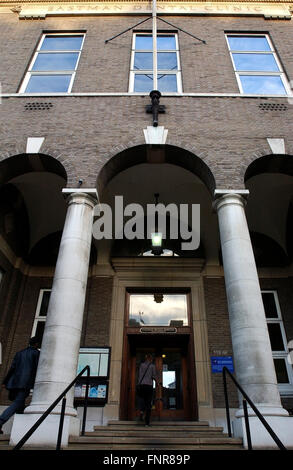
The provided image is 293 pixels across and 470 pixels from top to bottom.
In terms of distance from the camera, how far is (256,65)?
11.3 meters

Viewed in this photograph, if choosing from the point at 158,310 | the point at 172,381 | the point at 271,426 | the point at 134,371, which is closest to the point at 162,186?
the point at 158,310

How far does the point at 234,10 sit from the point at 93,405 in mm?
14409

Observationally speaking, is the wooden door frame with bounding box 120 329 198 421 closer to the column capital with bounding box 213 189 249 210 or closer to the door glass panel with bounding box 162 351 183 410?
the door glass panel with bounding box 162 351 183 410

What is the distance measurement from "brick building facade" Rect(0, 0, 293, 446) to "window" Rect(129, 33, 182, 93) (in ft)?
0.21

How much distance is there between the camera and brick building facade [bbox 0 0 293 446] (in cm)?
827

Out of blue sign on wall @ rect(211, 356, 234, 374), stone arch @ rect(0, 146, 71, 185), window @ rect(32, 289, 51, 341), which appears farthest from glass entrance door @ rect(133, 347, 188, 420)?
stone arch @ rect(0, 146, 71, 185)

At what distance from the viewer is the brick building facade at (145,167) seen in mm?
8273

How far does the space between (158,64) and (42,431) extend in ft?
36.2

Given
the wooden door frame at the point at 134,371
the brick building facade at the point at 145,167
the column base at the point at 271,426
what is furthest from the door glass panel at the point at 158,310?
the column base at the point at 271,426

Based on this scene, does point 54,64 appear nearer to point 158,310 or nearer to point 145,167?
point 145,167

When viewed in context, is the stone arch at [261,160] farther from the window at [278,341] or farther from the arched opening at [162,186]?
the window at [278,341]
